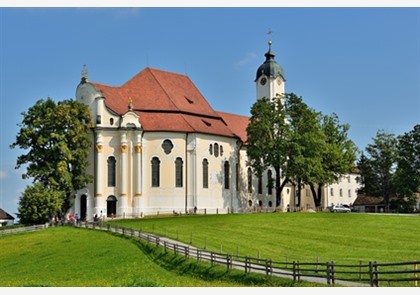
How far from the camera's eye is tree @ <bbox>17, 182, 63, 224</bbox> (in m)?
63.4

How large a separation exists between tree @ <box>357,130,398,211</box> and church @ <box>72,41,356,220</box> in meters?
20.5

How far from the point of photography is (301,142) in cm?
7562

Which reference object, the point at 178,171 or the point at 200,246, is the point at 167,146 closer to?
the point at 178,171

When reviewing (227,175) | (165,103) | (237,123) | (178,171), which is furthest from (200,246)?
(237,123)

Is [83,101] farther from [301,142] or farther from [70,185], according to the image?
[301,142]

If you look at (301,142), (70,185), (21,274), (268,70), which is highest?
(268,70)

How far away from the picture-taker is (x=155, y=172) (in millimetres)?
72250

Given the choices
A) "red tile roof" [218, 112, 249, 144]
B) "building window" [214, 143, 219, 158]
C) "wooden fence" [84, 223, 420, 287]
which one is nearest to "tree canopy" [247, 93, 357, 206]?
"building window" [214, 143, 219, 158]

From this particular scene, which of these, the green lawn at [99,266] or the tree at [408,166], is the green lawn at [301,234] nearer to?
the green lawn at [99,266]

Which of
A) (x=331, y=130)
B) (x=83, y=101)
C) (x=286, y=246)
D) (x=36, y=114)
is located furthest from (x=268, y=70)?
(x=286, y=246)

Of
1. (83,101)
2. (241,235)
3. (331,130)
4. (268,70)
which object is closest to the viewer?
(241,235)

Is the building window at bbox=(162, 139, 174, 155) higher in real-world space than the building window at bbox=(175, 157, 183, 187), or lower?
higher

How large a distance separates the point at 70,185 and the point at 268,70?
3571 cm

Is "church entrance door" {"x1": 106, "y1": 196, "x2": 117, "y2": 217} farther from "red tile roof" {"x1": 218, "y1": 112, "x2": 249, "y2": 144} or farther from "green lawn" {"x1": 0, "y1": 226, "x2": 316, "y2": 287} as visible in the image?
"red tile roof" {"x1": 218, "y1": 112, "x2": 249, "y2": 144}
